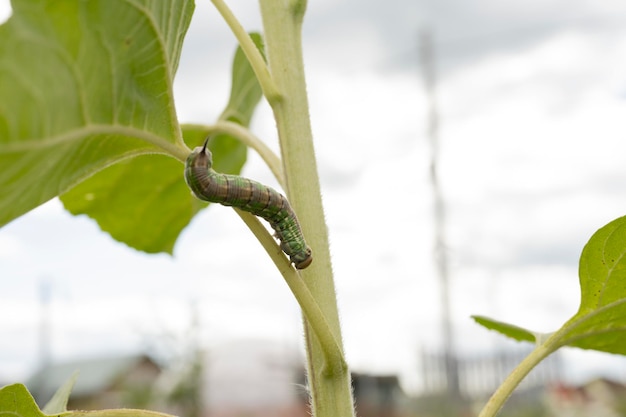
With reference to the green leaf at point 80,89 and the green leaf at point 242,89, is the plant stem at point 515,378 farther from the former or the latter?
the green leaf at point 242,89

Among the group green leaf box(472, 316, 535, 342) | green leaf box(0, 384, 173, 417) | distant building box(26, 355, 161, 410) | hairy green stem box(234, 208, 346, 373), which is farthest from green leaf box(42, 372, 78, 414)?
→ distant building box(26, 355, 161, 410)

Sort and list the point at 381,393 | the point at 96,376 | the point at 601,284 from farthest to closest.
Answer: the point at 96,376 → the point at 381,393 → the point at 601,284

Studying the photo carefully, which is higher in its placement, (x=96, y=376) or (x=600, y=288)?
(x=600, y=288)

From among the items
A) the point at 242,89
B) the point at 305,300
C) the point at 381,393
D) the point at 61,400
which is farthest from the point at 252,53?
the point at 381,393

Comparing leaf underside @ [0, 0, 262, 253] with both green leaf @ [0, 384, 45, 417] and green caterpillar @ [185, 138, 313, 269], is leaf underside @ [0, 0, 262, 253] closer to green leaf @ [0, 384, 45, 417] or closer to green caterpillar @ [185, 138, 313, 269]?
green caterpillar @ [185, 138, 313, 269]

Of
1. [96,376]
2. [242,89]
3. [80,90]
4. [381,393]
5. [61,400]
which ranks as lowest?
[381,393]

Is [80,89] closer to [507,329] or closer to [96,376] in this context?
[507,329]

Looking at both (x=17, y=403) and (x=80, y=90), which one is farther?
(x=17, y=403)
